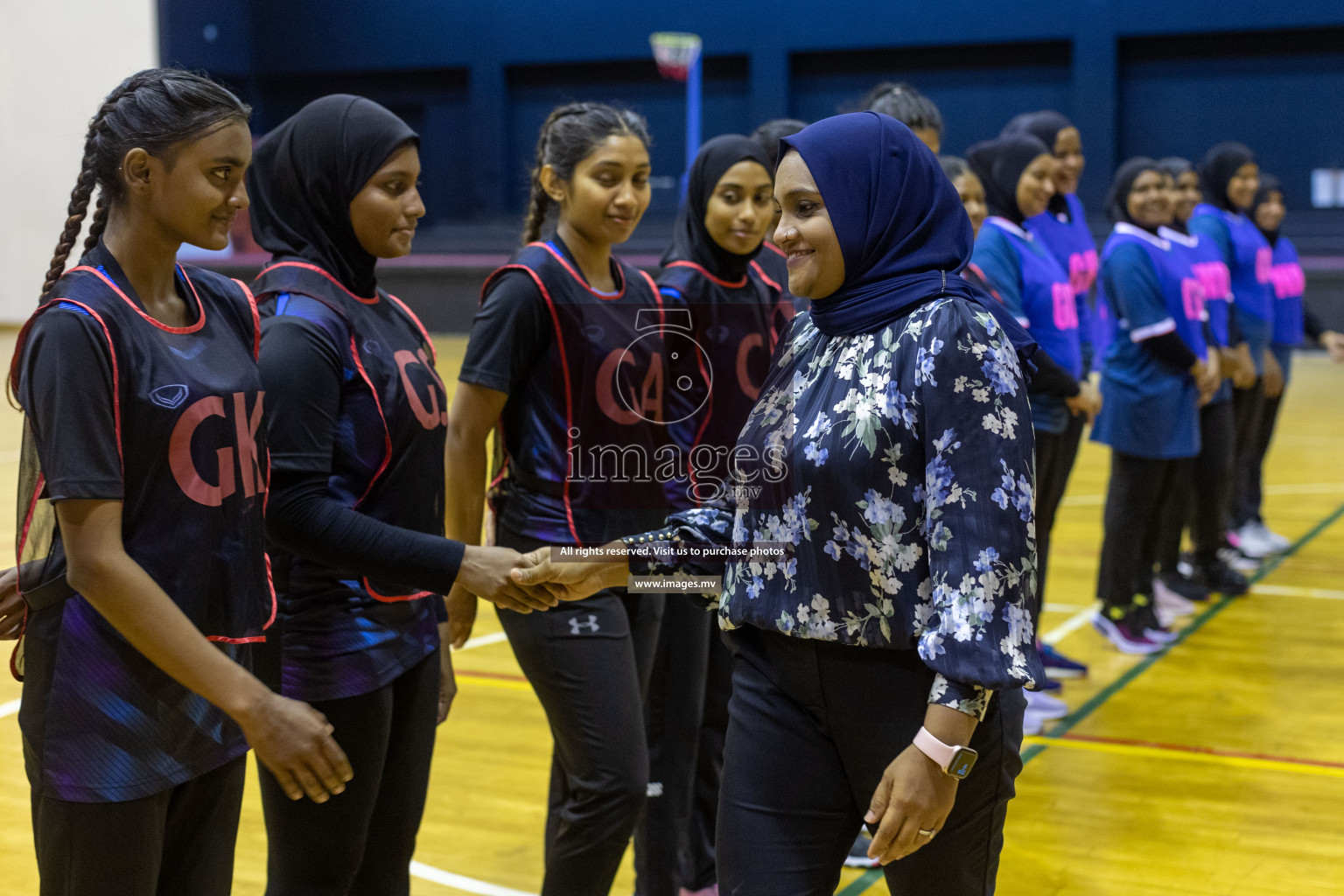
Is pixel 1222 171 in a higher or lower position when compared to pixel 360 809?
higher

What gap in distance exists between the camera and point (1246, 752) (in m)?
4.03

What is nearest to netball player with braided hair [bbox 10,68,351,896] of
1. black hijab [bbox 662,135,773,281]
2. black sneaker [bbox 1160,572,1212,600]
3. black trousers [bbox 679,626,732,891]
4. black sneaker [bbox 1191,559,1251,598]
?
black trousers [bbox 679,626,732,891]

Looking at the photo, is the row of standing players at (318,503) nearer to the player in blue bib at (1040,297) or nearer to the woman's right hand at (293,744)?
the woman's right hand at (293,744)

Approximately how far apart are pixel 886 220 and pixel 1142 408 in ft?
12.4

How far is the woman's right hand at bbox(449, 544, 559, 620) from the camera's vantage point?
217cm

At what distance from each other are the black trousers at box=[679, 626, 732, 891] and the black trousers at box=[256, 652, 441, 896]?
873mm

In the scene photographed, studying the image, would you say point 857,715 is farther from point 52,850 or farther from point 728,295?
point 728,295

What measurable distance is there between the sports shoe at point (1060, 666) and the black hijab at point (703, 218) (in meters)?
2.26

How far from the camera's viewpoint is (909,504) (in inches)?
67.7

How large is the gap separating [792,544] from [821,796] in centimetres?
34

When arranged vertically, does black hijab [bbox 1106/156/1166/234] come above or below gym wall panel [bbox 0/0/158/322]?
below

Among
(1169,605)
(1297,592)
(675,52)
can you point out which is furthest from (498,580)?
(675,52)

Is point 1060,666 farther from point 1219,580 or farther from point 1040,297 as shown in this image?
point 1219,580

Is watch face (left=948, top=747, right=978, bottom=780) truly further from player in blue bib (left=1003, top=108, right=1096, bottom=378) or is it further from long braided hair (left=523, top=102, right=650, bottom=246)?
player in blue bib (left=1003, top=108, right=1096, bottom=378)
